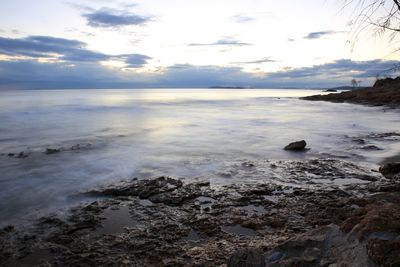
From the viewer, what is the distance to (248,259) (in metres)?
4.70

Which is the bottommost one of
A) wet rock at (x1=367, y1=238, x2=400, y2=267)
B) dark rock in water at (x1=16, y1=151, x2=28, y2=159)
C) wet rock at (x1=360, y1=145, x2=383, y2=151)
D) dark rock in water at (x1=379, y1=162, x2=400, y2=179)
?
dark rock in water at (x1=16, y1=151, x2=28, y2=159)

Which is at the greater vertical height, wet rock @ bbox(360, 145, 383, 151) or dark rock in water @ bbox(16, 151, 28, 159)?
wet rock @ bbox(360, 145, 383, 151)

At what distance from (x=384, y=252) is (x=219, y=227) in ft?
14.4

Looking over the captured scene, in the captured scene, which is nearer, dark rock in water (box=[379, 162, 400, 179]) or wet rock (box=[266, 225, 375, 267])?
wet rock (box=[266, 225, 375, 267])

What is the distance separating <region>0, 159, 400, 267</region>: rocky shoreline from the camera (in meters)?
4.43

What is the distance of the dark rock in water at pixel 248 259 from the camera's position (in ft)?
15.3

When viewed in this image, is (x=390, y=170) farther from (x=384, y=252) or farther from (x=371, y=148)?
(x=384, y=252)

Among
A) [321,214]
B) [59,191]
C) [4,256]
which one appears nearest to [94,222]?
[4,256]

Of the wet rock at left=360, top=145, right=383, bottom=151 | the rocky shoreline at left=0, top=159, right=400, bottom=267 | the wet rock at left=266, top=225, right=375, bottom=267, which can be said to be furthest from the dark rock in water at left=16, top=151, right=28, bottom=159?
the wet rock at left=360, top=145, right=383, bottom=151

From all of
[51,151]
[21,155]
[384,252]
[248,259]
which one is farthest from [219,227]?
[51,151]

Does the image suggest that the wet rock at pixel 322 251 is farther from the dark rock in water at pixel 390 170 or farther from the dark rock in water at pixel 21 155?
the dark rock in water at pixel 21 155

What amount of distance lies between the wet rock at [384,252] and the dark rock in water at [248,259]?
1.38 metres

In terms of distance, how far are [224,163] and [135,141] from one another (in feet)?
28.6

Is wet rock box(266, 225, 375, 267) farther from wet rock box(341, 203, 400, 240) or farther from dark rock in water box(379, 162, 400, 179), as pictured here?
dark rock in water box(379, 162, 400, 179)
